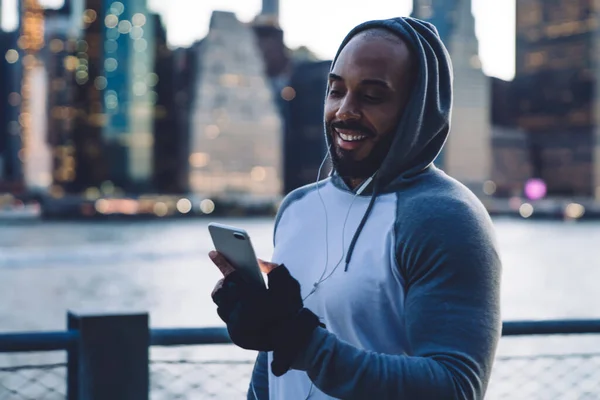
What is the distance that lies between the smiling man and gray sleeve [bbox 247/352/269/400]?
13 cm

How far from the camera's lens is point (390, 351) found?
6.78 feet

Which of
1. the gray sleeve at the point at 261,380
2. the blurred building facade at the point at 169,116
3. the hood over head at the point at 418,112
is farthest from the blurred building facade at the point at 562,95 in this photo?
the hood over head at the point at 418,112

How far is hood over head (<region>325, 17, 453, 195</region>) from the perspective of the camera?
2.12 m

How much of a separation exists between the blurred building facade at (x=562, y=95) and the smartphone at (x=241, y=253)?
162 m

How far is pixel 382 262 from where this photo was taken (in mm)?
2033

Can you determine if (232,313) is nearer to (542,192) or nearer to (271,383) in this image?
(271,383)

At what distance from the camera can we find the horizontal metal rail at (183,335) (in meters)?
3.55

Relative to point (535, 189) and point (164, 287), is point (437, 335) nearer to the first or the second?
point (164, 287)

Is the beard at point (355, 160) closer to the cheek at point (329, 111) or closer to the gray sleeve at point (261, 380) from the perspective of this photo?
the cheek at point (329, 111)

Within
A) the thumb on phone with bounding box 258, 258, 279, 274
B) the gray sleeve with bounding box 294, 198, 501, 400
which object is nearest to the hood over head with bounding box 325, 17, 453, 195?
the gray sleeve with bounding box 294, 198, 501, 400

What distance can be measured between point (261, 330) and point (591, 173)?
165651 millimetres

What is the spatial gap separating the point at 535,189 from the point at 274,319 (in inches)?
6418

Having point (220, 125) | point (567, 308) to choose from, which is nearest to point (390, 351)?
point (567, 308)

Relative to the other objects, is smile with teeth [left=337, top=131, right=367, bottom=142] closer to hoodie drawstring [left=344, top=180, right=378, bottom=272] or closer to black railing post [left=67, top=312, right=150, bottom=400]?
hoodie drawstring [left=344, top=180, right=378, bottom=272]
